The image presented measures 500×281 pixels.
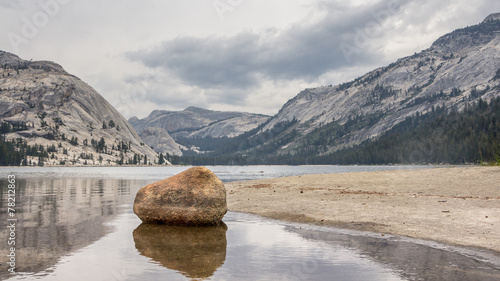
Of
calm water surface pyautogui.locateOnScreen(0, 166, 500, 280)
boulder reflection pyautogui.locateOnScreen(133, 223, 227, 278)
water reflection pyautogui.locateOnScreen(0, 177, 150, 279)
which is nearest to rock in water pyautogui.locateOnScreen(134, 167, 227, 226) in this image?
boulder reflection pyautogui.locateOnScreen(133, 223, 227, 278)

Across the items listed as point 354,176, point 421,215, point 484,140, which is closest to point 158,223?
point 421,215

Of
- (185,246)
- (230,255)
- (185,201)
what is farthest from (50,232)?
(230,255)

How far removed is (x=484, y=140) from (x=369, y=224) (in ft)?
619

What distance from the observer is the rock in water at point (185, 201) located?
837 inches

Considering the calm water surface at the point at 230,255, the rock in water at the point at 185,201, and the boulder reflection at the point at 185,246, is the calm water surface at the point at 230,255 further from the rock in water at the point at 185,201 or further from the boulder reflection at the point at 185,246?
the rock in water at the point at 185,201

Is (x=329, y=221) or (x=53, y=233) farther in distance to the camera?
(x=329, y=221)

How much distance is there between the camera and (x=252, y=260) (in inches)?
535

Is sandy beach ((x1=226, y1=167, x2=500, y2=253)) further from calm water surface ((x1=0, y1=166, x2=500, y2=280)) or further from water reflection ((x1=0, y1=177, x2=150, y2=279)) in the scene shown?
water reflection ((x1=0, y1=177, x2=150, y2=279))

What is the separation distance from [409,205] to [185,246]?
16802mm

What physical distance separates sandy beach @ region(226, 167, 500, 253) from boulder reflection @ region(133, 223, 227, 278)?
22.4 ft

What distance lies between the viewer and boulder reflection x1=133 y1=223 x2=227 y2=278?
497 inches

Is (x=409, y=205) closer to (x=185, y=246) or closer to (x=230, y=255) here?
(x=230, y=255)

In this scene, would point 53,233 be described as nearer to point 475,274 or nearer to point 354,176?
point 475,274

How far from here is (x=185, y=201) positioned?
21.4 meters
